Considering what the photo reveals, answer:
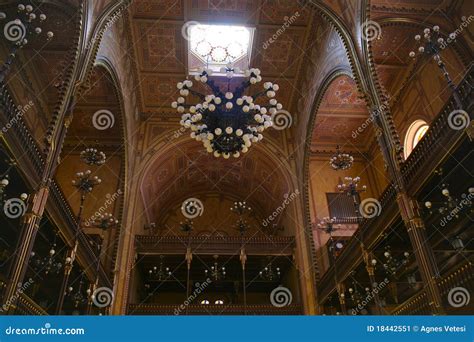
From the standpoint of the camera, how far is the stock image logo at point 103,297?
37.7ft

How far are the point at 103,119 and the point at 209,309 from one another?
7990mm

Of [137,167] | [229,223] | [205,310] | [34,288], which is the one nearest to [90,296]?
[34,288]

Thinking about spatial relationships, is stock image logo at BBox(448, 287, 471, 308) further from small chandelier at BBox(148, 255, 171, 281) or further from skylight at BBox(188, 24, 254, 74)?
small chandelier at BBox(148, 255, 171, 281)

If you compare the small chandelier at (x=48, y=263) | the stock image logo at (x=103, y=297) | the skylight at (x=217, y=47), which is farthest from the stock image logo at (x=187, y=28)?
the stock image logo at (x=103, y=297)

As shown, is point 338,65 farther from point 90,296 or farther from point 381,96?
point 90,296

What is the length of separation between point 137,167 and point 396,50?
10120mm

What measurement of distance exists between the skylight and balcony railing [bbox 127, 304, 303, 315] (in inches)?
331

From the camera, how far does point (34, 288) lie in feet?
36.6

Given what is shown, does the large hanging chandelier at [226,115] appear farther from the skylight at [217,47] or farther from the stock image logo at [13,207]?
the skylight at [217,47]

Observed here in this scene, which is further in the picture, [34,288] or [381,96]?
[34,288]

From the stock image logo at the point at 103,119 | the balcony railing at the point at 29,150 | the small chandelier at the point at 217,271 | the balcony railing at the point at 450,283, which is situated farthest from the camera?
the small chandelier at the point at 217,271

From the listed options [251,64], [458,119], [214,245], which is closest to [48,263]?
[214,245]

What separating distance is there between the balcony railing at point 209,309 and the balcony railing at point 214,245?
6.37 ft

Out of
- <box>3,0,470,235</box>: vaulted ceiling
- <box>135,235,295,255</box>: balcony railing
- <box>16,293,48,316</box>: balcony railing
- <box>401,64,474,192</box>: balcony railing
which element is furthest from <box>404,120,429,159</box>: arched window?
<box>16,293,48,316</box>: balcony railing
